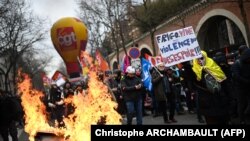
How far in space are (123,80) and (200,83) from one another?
5381 millimetres

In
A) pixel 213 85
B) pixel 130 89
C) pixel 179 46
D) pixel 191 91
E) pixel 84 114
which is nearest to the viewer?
pixel 213 85

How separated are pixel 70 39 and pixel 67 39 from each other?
1.26ft

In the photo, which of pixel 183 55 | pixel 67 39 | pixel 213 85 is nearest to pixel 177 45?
pixel 183 55

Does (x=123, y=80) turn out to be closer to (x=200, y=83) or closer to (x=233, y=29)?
(x=200, y=83)

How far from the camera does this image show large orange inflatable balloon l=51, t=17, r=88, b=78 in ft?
127

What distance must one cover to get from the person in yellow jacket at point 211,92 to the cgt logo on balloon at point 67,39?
102 ft

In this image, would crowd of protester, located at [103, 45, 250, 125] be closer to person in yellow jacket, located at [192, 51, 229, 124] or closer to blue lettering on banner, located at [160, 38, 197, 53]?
person in yellow jacket, located at [192, 51, 229, 124]

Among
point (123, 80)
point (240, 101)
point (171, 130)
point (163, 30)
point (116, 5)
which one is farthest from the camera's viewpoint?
point (116, 5)

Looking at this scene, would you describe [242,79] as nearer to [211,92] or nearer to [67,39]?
[211,92]

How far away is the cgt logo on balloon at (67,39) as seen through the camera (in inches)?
1521

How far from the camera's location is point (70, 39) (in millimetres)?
38688

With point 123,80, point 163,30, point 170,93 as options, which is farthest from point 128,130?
point 163,30

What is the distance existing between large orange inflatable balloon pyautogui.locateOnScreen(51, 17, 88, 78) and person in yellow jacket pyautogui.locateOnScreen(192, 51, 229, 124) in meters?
31.1

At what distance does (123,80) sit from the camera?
13133 millimetres
